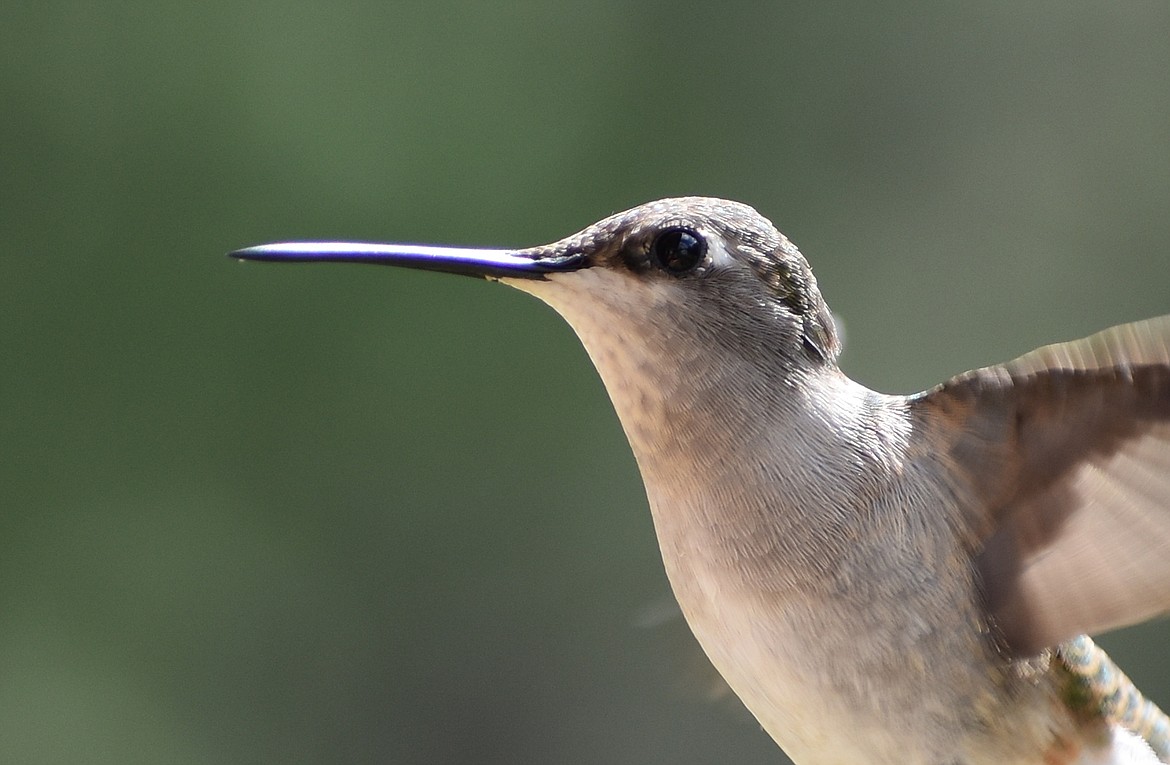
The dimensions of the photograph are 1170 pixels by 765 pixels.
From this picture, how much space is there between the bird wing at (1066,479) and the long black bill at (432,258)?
0.77 feet

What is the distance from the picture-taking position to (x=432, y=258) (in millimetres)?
724

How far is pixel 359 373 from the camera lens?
247 centimetres

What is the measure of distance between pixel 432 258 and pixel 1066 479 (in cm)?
37

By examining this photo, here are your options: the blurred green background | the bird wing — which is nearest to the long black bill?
the bird wing

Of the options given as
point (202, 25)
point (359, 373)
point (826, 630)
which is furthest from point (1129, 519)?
point (202, 25)

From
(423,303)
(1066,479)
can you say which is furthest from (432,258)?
(423,303)

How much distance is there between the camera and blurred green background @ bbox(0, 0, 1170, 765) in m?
2.36

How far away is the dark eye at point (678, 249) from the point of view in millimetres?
765

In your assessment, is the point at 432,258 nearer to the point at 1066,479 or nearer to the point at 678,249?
the point at 678,249

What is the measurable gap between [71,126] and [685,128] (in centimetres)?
111

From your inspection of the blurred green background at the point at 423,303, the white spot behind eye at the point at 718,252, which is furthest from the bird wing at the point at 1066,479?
the blurred green background at the point at 423,303

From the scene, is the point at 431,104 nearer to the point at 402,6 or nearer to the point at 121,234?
the point at 402,6

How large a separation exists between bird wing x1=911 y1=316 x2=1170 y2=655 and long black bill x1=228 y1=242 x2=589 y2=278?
235 millimetres

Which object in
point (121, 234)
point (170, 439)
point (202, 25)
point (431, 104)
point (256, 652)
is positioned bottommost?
point (256, 652)
